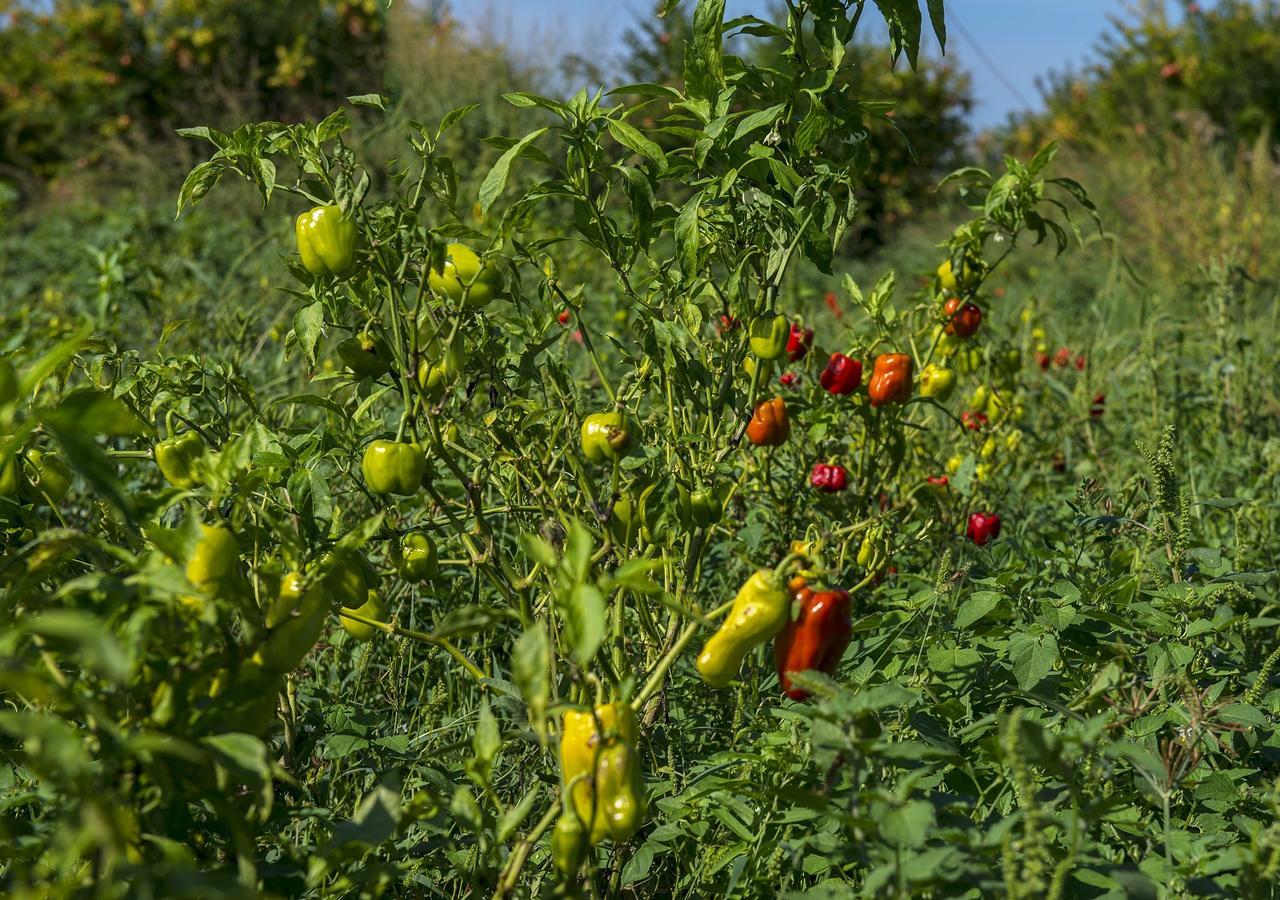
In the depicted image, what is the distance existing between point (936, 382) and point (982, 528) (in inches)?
10.6

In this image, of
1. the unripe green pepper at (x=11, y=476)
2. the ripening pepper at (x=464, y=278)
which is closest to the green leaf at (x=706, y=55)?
the ripening pepper at (x=464, y=278)

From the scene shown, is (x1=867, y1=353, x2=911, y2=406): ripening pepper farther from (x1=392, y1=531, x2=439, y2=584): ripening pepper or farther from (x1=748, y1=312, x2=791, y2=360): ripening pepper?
(x1=392, y1=531, x2=439, y2=584): ripening pepper

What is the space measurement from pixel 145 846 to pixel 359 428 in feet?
2.04

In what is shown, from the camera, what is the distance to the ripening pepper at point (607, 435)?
1.37 m

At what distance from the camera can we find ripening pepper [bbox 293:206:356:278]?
1.29 metres

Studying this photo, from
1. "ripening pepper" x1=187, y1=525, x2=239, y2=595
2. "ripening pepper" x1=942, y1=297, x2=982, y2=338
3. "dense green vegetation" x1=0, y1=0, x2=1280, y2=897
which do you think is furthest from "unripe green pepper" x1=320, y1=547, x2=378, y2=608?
"ripening pepper" x1=942, y1=297, x2=982, y2=338

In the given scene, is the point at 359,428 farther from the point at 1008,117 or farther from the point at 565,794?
the point at 1008,117

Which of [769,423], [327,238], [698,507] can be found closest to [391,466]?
[327,238]

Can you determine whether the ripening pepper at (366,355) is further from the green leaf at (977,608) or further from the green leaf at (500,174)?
the green leaf at (977,608)

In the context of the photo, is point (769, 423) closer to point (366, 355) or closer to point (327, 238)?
point (366, 355)

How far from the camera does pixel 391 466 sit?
1.31 metres

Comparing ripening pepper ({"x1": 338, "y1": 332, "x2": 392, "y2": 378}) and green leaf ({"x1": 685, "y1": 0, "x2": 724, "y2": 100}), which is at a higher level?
green leaf ({"x1": 685, "y1": 0, "x2": 724, "y2": 100})

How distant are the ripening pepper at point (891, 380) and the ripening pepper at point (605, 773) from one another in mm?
962

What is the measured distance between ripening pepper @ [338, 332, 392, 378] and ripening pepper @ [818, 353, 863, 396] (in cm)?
76
